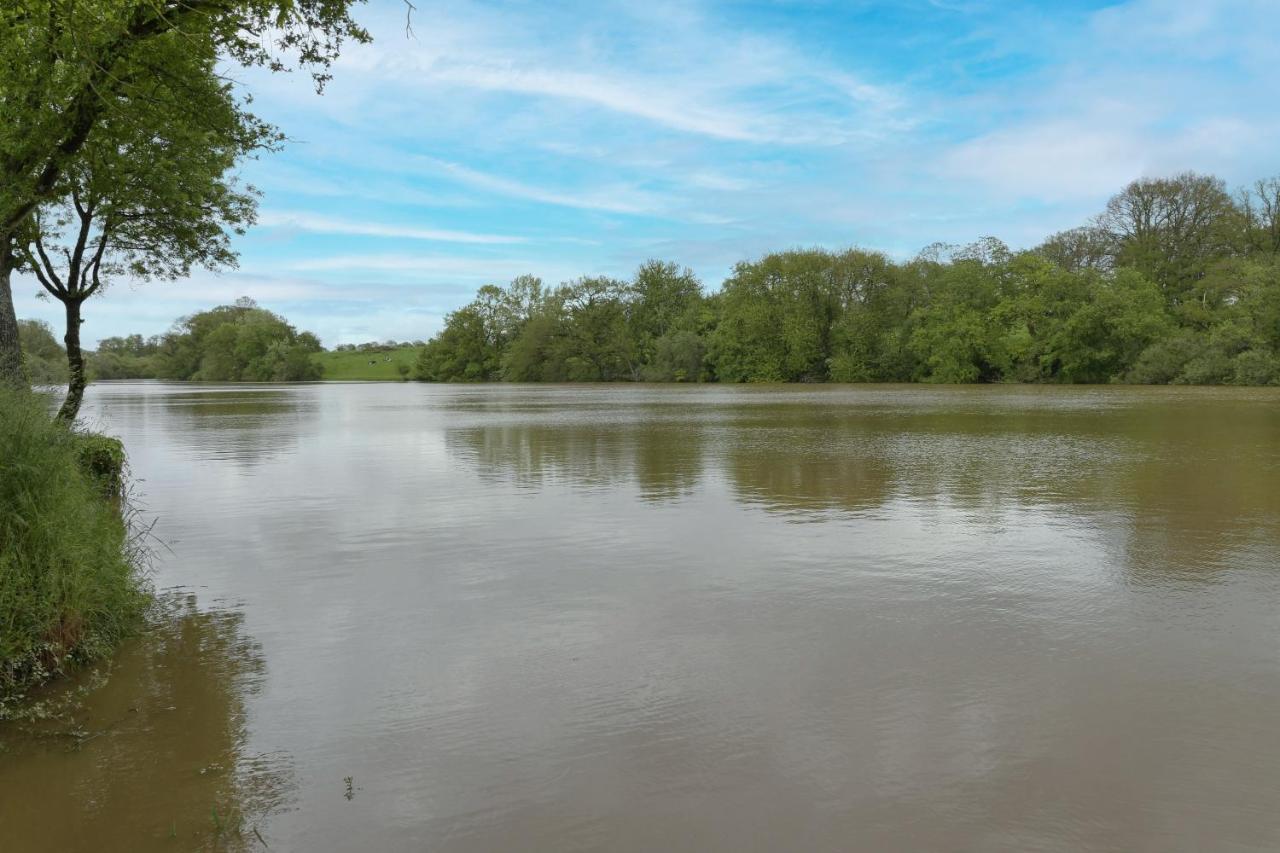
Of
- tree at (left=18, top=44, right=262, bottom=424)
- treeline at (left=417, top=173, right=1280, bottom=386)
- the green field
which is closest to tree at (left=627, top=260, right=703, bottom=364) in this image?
treeline at (left=417, top=173, right=1280, bottom=386)

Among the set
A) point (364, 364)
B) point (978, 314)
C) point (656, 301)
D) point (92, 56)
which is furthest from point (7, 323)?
point (364, 364)

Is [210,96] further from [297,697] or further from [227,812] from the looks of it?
[227,812]

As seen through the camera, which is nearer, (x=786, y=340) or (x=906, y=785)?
(x=906, y=785)

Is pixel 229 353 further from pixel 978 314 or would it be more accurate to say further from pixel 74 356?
pixel 74 356

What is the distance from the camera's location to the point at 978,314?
72312 millimetres

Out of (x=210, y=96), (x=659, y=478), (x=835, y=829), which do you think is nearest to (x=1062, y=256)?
(x=659, y=478)

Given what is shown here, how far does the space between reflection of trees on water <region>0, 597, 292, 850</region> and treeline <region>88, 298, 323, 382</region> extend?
415 ft

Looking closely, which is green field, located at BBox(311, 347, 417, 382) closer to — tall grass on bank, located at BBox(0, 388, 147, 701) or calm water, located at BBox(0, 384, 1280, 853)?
calm water, located at BBox(0, 384, 1280, 853)

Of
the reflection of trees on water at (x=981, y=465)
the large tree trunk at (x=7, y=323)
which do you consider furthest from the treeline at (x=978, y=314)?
the large tree trunk at (x=7, y=323)

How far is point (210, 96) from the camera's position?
1185cm

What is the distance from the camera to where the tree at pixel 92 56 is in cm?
814

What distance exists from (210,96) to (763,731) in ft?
38.1

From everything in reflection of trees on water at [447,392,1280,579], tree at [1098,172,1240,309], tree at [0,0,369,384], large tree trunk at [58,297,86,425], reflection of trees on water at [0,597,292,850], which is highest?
tree at [1098,172,1240,309]

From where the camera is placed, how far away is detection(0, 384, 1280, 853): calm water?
3873 millimetres
